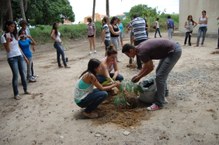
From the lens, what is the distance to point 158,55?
4.81 meters

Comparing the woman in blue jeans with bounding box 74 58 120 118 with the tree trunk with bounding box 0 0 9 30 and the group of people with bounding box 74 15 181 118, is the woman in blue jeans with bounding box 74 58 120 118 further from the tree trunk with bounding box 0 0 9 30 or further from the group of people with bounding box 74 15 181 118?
the tree trunk with bounding box 0 0 9 30

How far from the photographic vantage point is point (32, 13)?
24.8 metres

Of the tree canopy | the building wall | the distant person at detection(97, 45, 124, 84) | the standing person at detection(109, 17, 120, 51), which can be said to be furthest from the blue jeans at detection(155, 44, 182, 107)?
the tree canopy

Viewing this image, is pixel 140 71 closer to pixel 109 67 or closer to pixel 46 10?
pixel 109 67

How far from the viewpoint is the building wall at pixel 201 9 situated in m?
17.2

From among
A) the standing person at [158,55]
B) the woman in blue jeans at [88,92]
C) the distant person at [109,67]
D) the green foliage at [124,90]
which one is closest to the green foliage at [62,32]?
the distant person at [109,67]

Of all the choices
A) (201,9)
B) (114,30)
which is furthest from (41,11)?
(114,30)

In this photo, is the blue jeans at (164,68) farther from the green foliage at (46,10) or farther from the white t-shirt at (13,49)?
the green foliage at (46,10)

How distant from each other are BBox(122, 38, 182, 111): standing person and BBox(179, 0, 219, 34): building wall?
13565mm

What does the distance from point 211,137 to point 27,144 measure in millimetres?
2836

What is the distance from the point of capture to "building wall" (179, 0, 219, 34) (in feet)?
56.3

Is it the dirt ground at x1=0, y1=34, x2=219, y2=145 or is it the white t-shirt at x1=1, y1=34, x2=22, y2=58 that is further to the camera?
the white t-shirt at x1=1, y1=34, x2=22, y2=58

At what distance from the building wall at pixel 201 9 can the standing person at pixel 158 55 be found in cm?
1356

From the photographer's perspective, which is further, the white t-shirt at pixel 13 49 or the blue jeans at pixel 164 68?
the white t-shirt at pixel 13 49
